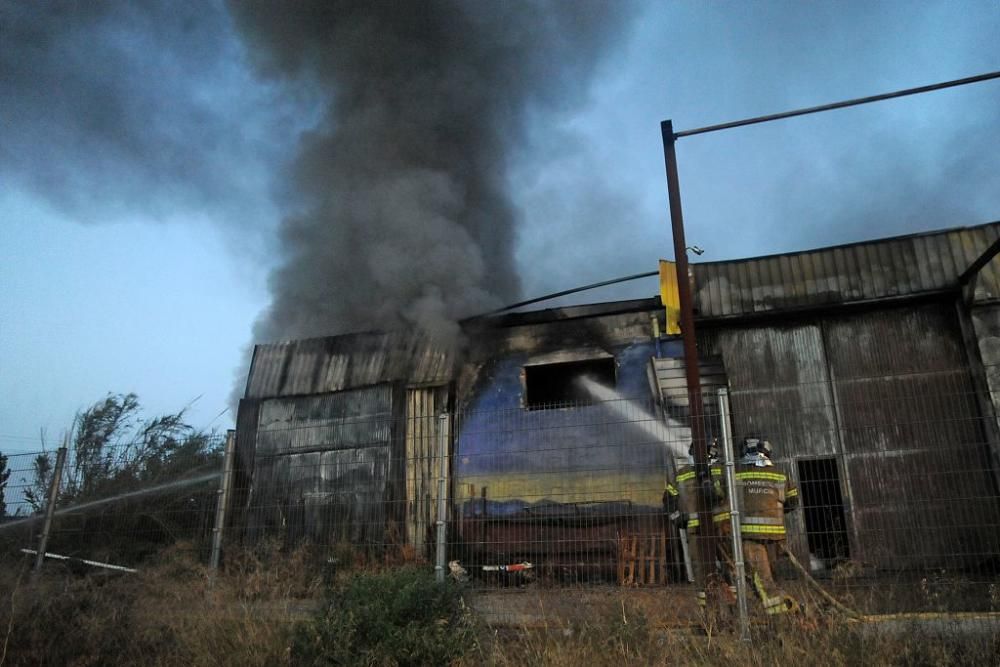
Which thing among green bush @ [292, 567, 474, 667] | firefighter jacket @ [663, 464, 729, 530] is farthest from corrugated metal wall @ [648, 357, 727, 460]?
green bush @ [292, 567, 474, 667]

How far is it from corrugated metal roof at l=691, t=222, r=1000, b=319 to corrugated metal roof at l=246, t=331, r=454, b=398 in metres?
4.34

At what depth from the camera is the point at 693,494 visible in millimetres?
5988

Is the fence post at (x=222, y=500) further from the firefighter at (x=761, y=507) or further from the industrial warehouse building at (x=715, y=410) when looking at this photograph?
the firefighter at (x=761, y=507)

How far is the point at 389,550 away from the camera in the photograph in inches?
260

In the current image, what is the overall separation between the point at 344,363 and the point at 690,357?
270 inches

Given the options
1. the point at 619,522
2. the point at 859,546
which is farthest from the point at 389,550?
the point at 859,546

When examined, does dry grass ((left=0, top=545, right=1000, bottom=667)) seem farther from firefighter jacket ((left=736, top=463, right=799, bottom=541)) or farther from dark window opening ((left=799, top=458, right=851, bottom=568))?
dark window opening ((left=799, top=458, right=851, bottom=568))

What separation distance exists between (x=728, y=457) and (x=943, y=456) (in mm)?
5993

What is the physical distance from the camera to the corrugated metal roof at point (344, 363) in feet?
37.0

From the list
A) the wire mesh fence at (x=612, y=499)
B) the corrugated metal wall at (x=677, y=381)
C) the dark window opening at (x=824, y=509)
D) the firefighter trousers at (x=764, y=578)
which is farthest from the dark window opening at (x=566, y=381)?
the firefighter trousers at (x=764, y=578)

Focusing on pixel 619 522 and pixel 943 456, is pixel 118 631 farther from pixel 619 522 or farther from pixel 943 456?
pixel 943 456

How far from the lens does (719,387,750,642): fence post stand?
457 cm

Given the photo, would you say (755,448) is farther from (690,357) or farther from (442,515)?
(442,515)

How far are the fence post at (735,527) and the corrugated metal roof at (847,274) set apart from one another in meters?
5.53
